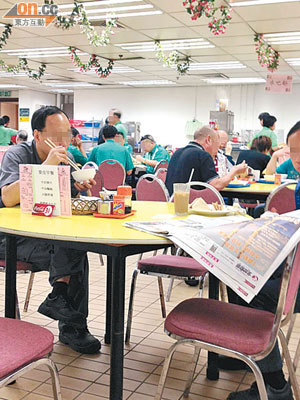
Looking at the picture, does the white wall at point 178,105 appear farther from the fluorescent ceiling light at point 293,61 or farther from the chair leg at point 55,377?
the chair leg at point 55,377

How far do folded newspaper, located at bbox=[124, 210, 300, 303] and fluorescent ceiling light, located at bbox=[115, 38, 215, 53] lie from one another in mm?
7142

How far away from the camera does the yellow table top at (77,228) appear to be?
5.14ft

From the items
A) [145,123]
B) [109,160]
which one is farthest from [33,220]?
[145,123]

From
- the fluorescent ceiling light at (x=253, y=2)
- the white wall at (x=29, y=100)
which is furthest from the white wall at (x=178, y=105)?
the fluorescent ceiling light at (x=253, y=2)

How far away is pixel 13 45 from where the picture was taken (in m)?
9.05

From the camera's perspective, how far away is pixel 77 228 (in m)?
1.74

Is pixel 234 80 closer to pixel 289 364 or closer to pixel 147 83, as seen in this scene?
pixel 147 83

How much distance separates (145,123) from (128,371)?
12970mm

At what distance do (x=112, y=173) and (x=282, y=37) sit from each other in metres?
4.29

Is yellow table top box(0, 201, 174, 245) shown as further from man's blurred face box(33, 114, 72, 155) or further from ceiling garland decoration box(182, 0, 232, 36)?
ceiling garland decoration box(182, 0, 232, 36)

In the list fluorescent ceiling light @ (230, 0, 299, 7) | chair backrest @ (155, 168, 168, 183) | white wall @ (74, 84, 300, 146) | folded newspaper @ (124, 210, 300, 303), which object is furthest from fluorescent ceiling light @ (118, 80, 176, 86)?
folded newspaper @ (124, 210, 300, 303)

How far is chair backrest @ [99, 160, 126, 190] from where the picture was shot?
17.2ft

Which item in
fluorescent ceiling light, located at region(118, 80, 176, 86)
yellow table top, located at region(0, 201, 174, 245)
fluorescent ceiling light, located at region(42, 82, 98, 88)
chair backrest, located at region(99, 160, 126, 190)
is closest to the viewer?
yellow table top, located at region(0, 201, 174, 245)

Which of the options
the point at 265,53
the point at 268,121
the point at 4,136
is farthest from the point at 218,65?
the point at 4,136
